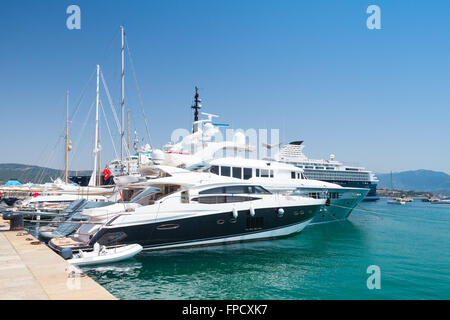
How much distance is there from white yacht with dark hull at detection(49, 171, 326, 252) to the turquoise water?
617 mm

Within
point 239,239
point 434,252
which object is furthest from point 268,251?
point 434,252

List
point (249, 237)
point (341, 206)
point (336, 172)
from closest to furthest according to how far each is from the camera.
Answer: point (249, 237) → point (341, 206) → point (336, 172)

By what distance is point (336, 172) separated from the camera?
253 ft

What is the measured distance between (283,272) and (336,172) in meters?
70.5

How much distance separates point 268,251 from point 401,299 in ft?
20.5

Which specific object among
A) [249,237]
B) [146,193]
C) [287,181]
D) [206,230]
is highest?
[287,181]

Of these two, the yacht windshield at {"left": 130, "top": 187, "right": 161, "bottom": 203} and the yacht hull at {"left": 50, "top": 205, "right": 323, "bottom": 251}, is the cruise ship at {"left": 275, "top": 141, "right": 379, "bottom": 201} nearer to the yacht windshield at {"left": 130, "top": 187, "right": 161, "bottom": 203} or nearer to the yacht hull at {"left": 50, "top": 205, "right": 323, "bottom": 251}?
the yacht hull at {"left": 50, "top": 205, "right": 323, "bottom": 251}

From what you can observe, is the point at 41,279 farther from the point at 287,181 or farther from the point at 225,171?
the point at 287,181

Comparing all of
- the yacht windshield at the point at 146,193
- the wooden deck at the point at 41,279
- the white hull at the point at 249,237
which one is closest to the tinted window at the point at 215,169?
the yacht windshield at the point at 146,193

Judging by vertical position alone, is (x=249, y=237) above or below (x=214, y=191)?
below

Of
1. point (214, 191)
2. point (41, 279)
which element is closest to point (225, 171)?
point (214, 191)

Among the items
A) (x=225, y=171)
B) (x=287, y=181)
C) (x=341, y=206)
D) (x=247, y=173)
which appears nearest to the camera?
(x=225, y=171)

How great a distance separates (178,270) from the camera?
11.2 metres

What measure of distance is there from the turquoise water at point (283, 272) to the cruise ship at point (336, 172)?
59.3 metres
